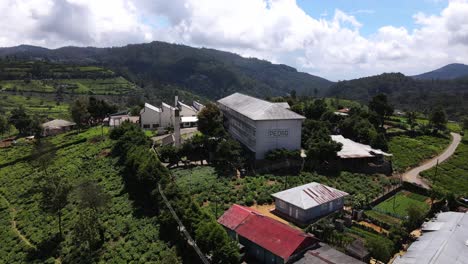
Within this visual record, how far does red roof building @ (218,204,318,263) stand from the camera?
29281mm

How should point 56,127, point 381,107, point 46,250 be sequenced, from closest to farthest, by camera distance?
1. point 46,250
2. point 381,107
3. point 56,127

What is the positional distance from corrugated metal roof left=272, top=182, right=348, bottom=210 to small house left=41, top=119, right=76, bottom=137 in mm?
66012

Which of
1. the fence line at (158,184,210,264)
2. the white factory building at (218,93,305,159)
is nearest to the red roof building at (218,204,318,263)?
the fence line at (158,184,210,264)

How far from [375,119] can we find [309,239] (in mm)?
51677

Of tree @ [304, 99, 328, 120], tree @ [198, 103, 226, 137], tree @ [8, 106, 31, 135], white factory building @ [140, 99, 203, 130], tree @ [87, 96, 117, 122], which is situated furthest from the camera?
tree @ [8, 106, 31, 135]

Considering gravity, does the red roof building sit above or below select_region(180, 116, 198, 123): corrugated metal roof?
below

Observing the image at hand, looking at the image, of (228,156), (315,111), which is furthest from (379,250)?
(315,111)

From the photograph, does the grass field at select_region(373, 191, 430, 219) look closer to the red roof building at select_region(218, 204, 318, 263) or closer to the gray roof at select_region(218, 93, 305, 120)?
the red roof building at select_region(218, 204, 318, 263)

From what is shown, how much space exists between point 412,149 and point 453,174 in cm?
1078

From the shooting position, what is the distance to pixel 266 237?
3103 centimetres

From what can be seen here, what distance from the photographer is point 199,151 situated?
57062 millimetres

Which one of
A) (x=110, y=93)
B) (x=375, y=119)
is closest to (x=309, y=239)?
(x=375, y=119)

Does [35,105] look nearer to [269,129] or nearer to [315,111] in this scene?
[315,111]

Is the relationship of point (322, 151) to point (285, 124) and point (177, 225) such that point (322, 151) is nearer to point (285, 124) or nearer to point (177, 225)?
point (285, 124)
